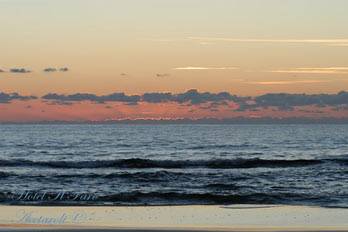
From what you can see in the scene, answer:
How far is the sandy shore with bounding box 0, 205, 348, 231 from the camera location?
1598 centimetres

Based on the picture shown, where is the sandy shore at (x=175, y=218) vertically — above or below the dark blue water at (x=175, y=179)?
above

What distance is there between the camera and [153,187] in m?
30.2

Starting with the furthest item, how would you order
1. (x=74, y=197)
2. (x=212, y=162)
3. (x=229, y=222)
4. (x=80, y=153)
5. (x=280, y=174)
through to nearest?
1. (x=80, y=153)
2. (x=212, y=162)
3. (x=280, y=174)
4. (x=74, y=197)
5. (x=229, y=222)

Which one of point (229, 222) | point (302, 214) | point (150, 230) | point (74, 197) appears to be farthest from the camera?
point (74, 197)

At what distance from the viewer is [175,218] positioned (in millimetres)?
18531

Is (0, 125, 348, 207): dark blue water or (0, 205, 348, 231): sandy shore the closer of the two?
(0, 205, 348, 231): sandy shore

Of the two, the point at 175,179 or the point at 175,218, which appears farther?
the point at 175,179

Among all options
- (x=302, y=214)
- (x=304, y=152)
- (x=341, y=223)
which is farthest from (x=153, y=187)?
(x=304, y=152)

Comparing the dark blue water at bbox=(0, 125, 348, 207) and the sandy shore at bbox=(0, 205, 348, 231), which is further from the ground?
the sandy shore at bbox=(0, 205, 348, 231)

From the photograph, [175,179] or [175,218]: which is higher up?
[175,218]

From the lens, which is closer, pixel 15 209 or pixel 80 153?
pixel 15 209

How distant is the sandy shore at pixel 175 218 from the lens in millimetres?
15984

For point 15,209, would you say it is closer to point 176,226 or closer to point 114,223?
point 114,223

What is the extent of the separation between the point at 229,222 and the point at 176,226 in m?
1.73
